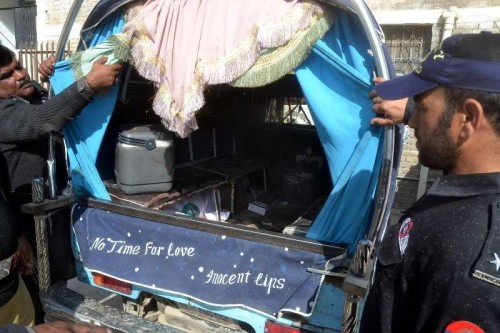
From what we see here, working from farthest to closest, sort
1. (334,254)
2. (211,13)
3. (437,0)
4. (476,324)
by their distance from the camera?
(437,0) → (211,13) → (334,254) → (476,324)

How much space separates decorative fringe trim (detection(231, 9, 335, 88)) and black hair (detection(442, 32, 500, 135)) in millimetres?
1014

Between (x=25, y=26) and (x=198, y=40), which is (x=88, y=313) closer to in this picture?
(x=198, y=40)

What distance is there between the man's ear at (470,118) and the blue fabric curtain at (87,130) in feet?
7.51

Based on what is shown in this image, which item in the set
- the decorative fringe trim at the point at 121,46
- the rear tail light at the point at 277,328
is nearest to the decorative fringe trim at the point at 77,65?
the decorative fringe trim at the point at 121,46

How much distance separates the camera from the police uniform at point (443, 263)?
3.36 feet

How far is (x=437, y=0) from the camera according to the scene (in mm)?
6078

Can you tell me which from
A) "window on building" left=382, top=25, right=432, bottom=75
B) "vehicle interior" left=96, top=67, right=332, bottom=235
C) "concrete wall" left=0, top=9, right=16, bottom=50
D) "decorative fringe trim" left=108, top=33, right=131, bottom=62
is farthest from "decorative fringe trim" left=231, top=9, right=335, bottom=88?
"concrete wall" left=0, top=9, right=16, bottom=50

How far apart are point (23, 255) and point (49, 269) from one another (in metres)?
0.19

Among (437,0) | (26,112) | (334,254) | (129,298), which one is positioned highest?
(437,0)

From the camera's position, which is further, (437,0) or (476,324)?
(437,0)

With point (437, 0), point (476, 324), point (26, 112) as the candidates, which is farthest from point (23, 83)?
point (437, 0)

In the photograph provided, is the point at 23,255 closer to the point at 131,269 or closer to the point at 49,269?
the point at 49,269

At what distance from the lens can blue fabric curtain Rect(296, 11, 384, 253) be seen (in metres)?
2.15

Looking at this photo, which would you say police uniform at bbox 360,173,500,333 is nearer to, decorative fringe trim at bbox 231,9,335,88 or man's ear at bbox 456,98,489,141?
man's ear at bbox 456,98,489,141
